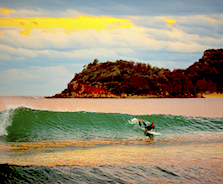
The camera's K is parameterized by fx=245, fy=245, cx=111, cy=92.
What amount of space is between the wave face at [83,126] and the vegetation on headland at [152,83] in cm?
13028

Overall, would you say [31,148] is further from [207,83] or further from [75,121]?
[207,83]

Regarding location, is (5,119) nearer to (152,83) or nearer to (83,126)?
(83,126)

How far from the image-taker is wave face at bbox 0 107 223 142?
1925 cm

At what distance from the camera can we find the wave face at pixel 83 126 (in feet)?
63.2

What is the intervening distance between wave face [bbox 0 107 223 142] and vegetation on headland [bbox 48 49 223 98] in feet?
427

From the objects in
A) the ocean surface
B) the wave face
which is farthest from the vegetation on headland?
the ocean surface

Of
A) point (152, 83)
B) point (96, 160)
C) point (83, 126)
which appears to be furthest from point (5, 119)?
point (152, 83)

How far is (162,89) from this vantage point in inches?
6289

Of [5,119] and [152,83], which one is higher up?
[152,83]

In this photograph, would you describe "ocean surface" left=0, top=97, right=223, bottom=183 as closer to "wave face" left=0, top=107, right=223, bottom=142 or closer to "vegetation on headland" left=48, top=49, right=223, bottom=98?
"wave face" left=0, top=107, right=223, bottom=142

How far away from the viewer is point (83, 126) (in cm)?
2311

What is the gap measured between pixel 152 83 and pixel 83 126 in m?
139

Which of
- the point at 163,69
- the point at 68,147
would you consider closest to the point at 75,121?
the point at 68,147

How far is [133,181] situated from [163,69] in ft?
555
